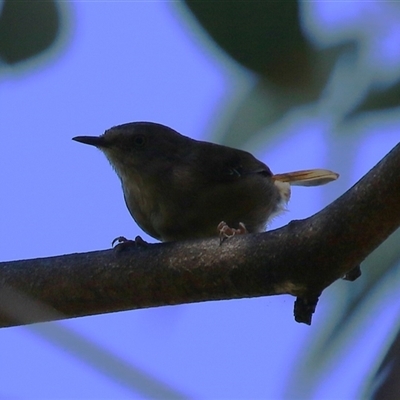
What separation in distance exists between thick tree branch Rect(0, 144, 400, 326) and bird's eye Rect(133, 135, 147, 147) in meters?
1.76

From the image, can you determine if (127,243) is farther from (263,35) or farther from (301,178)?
(301,178)

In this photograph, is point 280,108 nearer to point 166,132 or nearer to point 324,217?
point 324,217

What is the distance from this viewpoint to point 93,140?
4.23m

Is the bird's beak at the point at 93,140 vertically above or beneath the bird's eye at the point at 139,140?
beneath

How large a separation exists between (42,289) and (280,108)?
1369 millimetres

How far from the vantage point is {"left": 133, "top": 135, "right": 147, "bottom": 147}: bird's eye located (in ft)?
14.3

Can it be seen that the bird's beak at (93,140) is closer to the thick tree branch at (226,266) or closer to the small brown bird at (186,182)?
the small brown bird at (186,182)

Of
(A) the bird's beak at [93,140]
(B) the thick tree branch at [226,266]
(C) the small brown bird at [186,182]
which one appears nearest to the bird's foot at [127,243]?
(B) the thick tree branch at [226,266]

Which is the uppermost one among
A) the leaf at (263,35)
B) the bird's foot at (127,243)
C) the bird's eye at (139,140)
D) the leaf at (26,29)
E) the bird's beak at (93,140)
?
the leaf at (263,35)

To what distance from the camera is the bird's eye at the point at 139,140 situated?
434 centimetres

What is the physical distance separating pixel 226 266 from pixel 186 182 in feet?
5.22

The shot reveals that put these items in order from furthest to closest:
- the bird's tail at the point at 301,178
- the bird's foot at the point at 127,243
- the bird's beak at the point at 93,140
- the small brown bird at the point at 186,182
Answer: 1. the bird's tail at the point at 301,178
2. the bird's beak at the point at 93,140
3. the small brown bird at the point at 186,182
4. the bird's foot at the point at 127,243

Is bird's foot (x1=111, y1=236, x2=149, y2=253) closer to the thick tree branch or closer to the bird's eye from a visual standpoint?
the thick tree branch

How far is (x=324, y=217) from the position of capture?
194 centimetres
